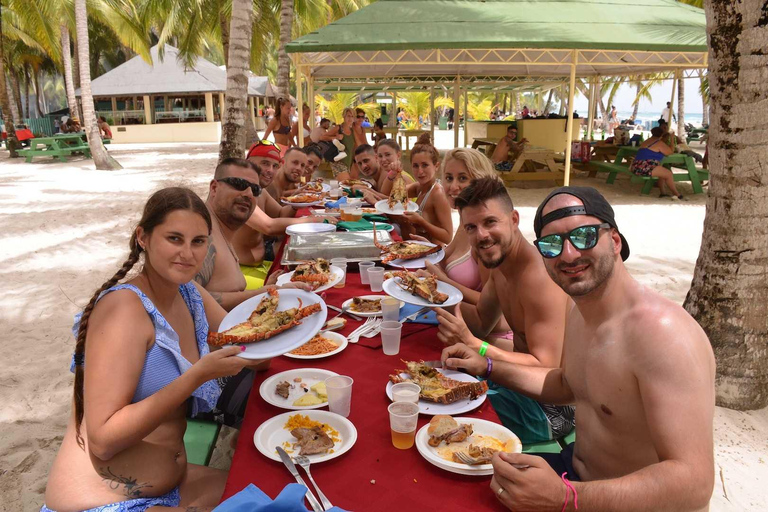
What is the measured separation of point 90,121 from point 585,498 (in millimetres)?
21624

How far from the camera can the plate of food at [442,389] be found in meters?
2.25

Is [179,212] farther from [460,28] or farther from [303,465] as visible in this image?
[460,28]

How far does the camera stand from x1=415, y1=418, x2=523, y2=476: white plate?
71.5 inches

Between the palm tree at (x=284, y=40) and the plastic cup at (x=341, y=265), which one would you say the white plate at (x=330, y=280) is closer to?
the plastic cup at (x=341, y=265)

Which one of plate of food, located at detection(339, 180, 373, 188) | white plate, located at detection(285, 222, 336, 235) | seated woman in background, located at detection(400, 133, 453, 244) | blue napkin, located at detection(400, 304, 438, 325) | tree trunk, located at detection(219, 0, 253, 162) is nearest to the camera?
blue napkin, located at detection(400, 304, 438, 325)

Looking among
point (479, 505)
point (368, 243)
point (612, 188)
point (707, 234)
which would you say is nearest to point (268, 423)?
point (479, 505)

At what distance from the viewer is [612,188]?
1523cm

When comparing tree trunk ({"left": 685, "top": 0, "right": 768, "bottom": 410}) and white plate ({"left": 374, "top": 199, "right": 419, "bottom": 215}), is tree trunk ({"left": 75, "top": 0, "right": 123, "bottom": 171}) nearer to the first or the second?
white plate ({"left": 374, "top": 199, "right": 419, "bottom": 215})

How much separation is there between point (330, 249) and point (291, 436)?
2239 millimetres

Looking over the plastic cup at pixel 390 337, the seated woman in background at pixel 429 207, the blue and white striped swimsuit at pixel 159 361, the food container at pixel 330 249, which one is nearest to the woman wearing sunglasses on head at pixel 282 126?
the seated woman in background at pixel 429 207

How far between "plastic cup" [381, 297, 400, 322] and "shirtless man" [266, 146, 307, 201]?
16.2 ft

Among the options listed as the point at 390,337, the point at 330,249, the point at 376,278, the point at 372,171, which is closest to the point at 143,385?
the point at 390,337

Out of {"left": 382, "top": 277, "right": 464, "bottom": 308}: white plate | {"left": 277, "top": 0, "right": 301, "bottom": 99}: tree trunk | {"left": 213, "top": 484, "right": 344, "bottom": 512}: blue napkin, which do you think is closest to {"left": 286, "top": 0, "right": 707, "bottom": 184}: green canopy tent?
{"left": 277, "top": 0, "right": 301, "bottom": 99}: tree trunk

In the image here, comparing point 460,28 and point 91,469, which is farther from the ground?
point 460,28
